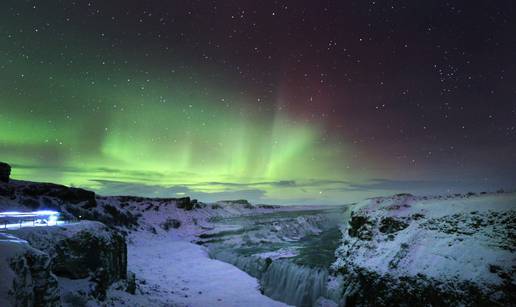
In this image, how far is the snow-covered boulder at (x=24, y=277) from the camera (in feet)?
29.4

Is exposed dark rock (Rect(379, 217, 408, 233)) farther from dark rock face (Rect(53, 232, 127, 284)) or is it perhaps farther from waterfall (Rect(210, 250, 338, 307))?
dark rock face (Rect(53, 232, 127, 284))

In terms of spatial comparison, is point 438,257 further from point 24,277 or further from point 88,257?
point 88,257

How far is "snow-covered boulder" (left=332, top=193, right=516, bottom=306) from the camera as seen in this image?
12.5 metres

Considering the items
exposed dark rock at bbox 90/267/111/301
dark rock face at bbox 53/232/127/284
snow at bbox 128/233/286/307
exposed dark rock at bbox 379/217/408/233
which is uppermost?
exposed dark rock at bbox 379/217/408/233

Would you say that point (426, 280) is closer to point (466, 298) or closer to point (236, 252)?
point (466, 298)

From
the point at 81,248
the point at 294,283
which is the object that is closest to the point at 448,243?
the point at 294,283

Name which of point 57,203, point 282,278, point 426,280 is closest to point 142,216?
point 57,203

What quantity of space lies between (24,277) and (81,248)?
5983 mm

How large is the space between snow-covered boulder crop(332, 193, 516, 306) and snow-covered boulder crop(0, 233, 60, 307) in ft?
46.2

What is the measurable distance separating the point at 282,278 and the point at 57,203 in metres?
30.8

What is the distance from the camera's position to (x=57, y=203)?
3981 centimetres

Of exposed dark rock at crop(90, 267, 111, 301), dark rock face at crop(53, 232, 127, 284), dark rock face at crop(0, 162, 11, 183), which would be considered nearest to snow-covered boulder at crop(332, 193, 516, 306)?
exposed dark rock at crop(90, 267, 111, 301)

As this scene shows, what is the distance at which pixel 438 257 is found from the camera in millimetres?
14812

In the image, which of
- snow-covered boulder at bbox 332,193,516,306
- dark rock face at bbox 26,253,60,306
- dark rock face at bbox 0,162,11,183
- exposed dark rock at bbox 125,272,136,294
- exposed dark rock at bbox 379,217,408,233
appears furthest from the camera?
dark rock face at bbox 0,162,11,183
